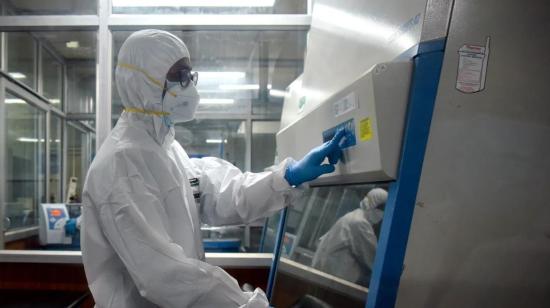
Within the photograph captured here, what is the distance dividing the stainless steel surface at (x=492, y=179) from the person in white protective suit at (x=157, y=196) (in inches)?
10.5

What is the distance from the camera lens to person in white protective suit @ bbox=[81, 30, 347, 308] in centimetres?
92

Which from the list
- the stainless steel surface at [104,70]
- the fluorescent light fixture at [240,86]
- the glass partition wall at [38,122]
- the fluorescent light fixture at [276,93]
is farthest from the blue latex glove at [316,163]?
the glass partition wall at [38,122]

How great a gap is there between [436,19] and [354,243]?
72cm

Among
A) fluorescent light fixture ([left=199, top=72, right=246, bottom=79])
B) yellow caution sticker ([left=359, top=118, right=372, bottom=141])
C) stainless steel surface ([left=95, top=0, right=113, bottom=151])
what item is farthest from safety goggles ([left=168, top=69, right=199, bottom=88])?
fluorescent light fixture ([left=199, top=72, right=246, bottom=79])

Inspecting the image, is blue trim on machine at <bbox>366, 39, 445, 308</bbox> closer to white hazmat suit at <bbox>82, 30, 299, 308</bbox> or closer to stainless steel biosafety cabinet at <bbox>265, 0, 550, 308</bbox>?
stainless steel biosafety cabinet at <bbox>265, 0, 550, 308</bbox>

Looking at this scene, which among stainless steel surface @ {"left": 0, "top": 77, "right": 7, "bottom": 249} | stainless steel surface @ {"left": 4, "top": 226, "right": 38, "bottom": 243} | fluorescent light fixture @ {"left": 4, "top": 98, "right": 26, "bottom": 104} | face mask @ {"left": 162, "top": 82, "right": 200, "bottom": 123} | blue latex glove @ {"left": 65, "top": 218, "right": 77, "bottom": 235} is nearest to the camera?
face mask @ {"left": 162, "top": 82, "right": 200, "bottom": 123}

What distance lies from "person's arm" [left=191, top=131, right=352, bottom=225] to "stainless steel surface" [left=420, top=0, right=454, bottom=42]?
304 millimetres

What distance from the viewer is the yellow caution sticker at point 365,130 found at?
0.76 meters

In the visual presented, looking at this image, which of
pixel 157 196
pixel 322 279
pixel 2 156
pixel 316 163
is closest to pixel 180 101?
pixel 157 196

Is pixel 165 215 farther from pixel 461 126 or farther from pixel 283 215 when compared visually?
pixel 461 126

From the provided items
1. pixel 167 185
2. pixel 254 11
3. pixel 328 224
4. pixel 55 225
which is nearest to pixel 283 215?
pixel 328 224

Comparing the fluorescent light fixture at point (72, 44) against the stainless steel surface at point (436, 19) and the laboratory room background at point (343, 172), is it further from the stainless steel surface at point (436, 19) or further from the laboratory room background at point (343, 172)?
the stainless steel surface at point (436, 19)

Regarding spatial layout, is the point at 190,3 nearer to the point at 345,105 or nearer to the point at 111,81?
the point at 111,81

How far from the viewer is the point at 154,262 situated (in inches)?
35.4
